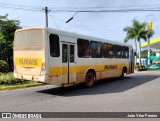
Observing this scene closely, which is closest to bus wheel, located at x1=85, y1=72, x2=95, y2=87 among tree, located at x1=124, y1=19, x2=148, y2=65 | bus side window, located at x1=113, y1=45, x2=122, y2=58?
bus side window, located at x1=113, y1=45, x2=122, y2=58

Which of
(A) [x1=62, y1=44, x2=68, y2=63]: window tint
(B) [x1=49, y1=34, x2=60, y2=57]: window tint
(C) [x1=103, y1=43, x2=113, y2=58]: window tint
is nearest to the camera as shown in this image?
(B) [x1=49, y1=34, x2=60, y2=57]: window tint

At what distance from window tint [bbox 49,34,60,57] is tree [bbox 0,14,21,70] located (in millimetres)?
20392

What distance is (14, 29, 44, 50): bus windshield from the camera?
11883 millimetres

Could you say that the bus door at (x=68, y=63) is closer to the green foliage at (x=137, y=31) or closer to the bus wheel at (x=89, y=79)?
the bus wheel at (x=89, y=79)

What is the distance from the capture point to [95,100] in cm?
1073

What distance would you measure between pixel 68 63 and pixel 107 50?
5.21 m

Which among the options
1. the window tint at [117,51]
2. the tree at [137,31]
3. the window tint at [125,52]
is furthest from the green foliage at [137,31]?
the window tint at [117,51]

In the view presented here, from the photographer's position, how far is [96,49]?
15961mm

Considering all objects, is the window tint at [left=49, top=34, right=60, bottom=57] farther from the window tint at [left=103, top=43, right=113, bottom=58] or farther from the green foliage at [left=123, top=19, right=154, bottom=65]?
the green foliage at [left=123, top=19, right=154, bottom=65]

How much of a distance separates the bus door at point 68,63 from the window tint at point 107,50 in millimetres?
4112

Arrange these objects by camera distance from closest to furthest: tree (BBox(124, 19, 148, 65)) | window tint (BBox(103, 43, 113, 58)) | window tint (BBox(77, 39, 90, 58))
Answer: window tint (BBox(77, 39, 90, 58)) → window tint (BBox(103, 43, 113, 58)) → tree (BBox(124, 19, 148, 65))

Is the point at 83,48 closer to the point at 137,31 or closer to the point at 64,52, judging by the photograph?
the point at 64,52

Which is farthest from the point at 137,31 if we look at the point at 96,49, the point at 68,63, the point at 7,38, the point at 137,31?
the point at 68,63

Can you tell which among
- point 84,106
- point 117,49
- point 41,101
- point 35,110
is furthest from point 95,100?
point 117,49
